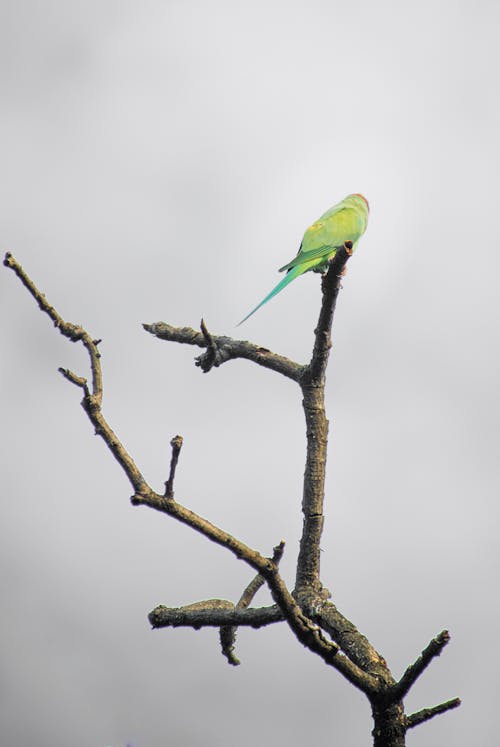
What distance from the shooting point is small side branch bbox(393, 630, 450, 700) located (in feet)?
10.6

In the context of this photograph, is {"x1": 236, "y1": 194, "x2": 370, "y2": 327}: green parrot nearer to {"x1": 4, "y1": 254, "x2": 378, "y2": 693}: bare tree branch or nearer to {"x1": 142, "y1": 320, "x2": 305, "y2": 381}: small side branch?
{"x1": 142, "y1": 320, "x2": 305, "y2": 381}: small side branch

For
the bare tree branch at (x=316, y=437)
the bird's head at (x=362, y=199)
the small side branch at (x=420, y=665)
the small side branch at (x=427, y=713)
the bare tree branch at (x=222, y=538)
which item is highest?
the bird's head at (x=362, y=199)

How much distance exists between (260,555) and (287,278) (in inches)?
228

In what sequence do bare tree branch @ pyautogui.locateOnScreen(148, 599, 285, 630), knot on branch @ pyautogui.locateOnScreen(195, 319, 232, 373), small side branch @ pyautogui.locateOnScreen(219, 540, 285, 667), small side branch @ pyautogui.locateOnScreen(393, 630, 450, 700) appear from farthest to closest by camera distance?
knot on branch @ pyautogui.locateOnScreen(195, 319, 232, 373) < small side branch @ pyautogui.locateOnScreen(219, 540, 285, 667) < bare tree branch @ pyautogui.locateOnScreen(148, 599, 285, 630) < small side branch @ pyautogui.locateOnScreen(393, 630, 450, 700)

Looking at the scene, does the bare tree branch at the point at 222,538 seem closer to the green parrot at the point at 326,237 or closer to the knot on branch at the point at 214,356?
the knot on branch at the point at 214,356

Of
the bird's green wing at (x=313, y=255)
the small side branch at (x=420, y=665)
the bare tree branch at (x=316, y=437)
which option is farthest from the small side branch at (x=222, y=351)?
the bird's green wing at (x=313, y=255)

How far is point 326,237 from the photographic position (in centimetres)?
974

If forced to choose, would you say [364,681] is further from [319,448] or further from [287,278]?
[287,278]

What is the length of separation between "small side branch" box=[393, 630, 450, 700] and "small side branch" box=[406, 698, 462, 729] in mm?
120

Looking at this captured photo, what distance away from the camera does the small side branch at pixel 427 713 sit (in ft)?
12.0

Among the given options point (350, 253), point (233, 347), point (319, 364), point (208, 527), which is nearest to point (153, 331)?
point (233, 347)

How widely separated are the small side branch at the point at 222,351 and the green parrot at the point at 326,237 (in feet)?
6.32

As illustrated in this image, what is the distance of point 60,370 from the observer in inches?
143

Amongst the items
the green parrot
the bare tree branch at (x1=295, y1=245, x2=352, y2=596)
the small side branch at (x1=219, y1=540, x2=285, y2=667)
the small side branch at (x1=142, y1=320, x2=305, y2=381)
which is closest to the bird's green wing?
the green parrot
